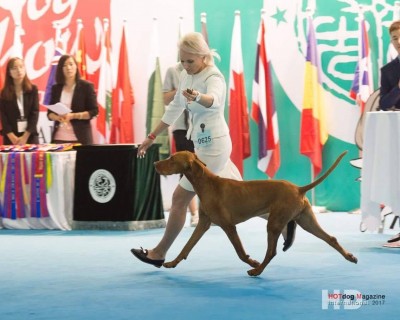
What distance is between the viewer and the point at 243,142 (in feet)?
30.5

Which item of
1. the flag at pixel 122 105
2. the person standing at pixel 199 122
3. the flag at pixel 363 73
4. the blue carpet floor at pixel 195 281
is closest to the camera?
the blue carpet floor at pixel 195 281

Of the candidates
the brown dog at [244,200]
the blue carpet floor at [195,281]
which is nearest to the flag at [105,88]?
the blue carpet floor at [195,281]

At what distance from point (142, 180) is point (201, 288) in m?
3.34

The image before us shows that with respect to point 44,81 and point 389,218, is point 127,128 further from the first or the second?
point 389,218

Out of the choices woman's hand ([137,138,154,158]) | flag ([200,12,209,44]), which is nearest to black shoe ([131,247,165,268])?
woman's hand ([137,138,154,158])

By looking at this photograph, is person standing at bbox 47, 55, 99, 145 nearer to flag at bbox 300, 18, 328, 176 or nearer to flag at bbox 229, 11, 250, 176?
flag at bbox 229, 11, 250, 176

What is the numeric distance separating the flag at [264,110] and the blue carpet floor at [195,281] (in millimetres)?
2577

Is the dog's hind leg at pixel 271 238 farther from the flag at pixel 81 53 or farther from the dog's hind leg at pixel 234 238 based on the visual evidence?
the flag at pixel 81 53

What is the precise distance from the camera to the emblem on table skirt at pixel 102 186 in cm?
761

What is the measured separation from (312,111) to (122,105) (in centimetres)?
216

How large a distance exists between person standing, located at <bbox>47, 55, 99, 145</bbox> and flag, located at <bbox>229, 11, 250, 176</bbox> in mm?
1878

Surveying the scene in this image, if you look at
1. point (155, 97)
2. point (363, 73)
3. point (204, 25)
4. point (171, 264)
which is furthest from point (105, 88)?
point (171, 264)

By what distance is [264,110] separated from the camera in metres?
9.32

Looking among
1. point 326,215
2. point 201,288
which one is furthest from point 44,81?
point 201,288
